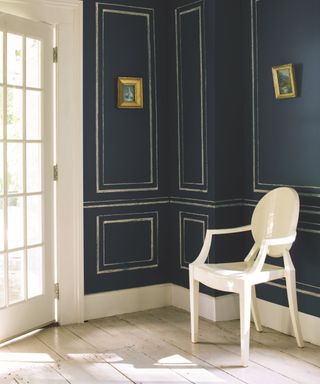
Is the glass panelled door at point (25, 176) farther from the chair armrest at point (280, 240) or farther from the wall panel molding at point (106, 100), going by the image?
the chair armrest at point (280, 240)

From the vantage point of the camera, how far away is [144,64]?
4652 millimetres

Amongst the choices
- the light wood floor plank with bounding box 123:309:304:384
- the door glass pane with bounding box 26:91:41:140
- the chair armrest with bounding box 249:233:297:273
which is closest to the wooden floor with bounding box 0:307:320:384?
the light wood floor plank with bounding box 123:309:304:384

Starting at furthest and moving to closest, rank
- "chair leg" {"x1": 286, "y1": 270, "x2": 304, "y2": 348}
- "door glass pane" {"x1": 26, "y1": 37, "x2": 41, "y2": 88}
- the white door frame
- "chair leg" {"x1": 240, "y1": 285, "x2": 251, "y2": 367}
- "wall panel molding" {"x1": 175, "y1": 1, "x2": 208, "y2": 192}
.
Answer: "wall panel molding" {"x1": 175, "y1": 1, "x2": 208, "y2": 192}, the white door frame, "door glass pane" {"x1": 26, "y1": 37, "x2": 41, "y2": 88}, "chair leg" {"x1": 286, "y1": 270, "x2": 304, "y2": 348}, "chair leg" {"x1": 240, "y1": 285, "x2": 251, "y2": 367}

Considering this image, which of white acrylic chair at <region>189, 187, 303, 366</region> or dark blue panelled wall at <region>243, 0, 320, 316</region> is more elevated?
dark blue panelled wall at <region>243, 0, 320, 316</region>

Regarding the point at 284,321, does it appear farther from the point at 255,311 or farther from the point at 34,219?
the point at 34,219

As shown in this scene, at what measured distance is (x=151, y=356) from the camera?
366 centimetres

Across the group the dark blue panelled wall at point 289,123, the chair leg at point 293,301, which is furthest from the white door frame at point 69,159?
the chair leg at point 293,301

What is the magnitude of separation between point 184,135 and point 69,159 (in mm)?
892

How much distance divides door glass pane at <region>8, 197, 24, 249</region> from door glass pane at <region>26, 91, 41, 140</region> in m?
0.43

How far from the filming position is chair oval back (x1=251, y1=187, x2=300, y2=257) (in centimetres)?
380

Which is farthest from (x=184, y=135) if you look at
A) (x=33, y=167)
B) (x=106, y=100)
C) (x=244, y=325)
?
(x=244, y=325)

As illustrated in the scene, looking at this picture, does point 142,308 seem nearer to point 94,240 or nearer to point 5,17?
point 94,240

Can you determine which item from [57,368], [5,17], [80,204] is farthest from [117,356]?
[5,17]

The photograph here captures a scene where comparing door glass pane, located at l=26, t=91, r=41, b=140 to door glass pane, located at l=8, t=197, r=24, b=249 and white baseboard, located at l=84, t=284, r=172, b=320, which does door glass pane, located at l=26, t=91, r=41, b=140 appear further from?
white baseboard, located at l=84, t=284, r=172, b=320
